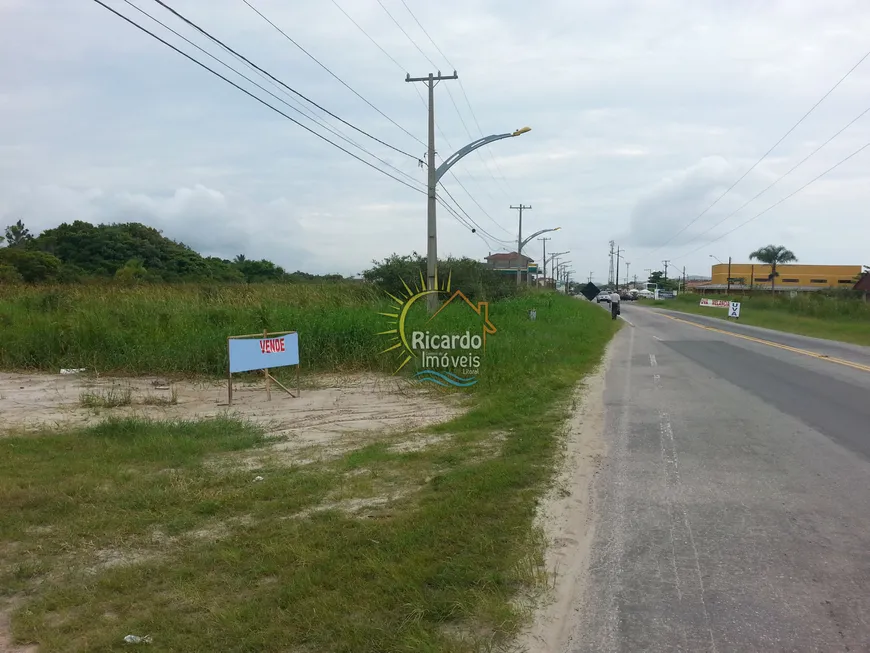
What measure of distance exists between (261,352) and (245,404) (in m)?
1.00

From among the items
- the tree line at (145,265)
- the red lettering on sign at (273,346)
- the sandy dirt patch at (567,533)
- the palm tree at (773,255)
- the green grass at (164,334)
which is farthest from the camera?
the palm tree at (773,255)

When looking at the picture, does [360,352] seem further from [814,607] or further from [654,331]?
[654,331]

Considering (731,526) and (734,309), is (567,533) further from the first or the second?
(734,309)

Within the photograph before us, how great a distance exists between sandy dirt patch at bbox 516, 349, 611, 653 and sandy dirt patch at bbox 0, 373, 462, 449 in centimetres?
234

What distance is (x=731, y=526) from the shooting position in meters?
4.91

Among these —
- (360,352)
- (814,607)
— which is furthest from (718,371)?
(814,607)

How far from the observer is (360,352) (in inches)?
547

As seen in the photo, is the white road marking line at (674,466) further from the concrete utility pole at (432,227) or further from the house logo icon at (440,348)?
the concrete utility pole at (432,227)

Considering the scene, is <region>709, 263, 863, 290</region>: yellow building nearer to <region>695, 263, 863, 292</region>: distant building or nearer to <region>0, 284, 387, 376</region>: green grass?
<region>695, 263, 863, 292</region>: distant building

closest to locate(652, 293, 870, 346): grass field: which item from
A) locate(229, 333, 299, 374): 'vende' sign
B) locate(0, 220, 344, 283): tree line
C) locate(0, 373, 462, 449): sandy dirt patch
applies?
locate(0, 373, 462, 449): sandy dirt patch

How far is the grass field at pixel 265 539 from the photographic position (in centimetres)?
343

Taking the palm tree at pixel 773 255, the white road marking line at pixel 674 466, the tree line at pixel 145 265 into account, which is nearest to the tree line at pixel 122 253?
the tree line at pixel 145 265

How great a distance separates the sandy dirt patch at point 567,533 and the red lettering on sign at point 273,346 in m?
5.48

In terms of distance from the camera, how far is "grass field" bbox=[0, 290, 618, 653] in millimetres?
3426
